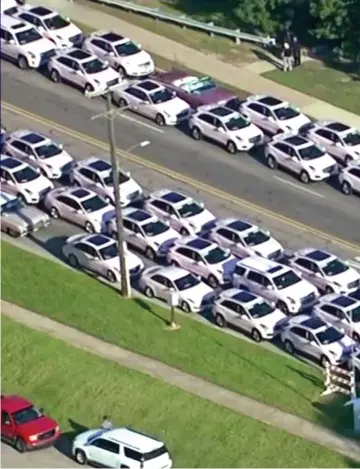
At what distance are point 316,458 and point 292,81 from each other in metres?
26.9

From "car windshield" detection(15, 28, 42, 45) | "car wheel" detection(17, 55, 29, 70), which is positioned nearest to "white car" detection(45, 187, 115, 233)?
"car wheel" detection(17, 55, 29, 70)

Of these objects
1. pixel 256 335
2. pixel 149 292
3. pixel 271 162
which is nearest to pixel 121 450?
pixel 256 335

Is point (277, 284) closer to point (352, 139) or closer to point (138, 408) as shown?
point (138, 408)

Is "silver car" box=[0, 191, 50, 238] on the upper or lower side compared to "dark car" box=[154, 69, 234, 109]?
lower

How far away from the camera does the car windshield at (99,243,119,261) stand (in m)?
59.4

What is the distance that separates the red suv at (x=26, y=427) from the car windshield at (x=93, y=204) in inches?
503

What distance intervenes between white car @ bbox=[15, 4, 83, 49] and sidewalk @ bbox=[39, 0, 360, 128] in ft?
9.19

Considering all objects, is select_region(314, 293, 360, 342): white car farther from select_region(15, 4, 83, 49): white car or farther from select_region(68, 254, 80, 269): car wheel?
select_region(15, 4, 83, 49): white car

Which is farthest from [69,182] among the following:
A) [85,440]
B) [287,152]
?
[85,440]

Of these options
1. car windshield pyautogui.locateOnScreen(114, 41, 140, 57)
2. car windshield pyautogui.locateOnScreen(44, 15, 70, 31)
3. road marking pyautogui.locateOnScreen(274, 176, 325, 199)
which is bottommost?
road marking pyautogui.locateOnScreen(274, 176, 325, 199)

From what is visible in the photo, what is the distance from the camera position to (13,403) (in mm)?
50906

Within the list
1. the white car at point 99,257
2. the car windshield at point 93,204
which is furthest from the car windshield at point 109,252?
the car windshield at point 93,204

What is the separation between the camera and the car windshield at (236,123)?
67.8m

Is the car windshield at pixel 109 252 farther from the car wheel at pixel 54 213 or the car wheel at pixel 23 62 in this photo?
the car wheel at pixel 23 62
